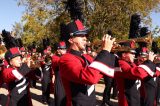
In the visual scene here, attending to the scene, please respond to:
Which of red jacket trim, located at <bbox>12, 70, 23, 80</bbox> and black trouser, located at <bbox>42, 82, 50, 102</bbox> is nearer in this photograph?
red jacket trim, located at <bbox>12, 70, 23, 80</bbox>

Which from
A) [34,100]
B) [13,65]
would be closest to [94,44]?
[13,65]

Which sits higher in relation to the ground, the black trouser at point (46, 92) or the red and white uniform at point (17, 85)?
the red and white uniform at point (17, 85)

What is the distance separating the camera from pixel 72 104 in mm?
4785

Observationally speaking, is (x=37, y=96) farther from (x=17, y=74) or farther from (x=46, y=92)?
(x=17, y=74)

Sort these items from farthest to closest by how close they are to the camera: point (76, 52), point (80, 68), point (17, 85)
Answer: point (17, 85)
point (76, 52)
point (80, 68)

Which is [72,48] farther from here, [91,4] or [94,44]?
[91,4]

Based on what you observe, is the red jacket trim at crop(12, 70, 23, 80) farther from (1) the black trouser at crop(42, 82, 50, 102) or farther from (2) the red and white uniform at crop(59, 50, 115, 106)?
(1) the black trouser at crop(42, 82, 50, 102)

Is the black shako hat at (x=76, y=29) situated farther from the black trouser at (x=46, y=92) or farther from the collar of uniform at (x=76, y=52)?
the black trouser at (x=46, y=92)

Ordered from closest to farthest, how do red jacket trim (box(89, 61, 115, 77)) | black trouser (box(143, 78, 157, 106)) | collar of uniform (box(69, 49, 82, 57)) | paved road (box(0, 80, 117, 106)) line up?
1. red jacket trim (box(89, 61, 115, 77))
2. collar of uniform (box(69, 49, 82, 57))
3. black trouser (box(143, 78, 157, 106))
4. paved road (box(0, 80, 117, 106))

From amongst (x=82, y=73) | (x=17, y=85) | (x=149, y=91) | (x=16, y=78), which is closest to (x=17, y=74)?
(x=16, y=78)

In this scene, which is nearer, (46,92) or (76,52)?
(76,52)

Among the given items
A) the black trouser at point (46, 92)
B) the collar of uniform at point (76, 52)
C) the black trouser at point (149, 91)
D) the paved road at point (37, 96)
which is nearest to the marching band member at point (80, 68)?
the collar of uniform at point (76, 52)

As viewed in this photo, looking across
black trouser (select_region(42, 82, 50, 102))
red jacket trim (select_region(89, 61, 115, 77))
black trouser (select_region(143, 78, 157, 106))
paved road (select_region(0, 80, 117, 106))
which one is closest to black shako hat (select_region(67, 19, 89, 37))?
red jacket trim (select_region(89, 61, 115, 77))

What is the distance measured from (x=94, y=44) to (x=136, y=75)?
3.26ft
